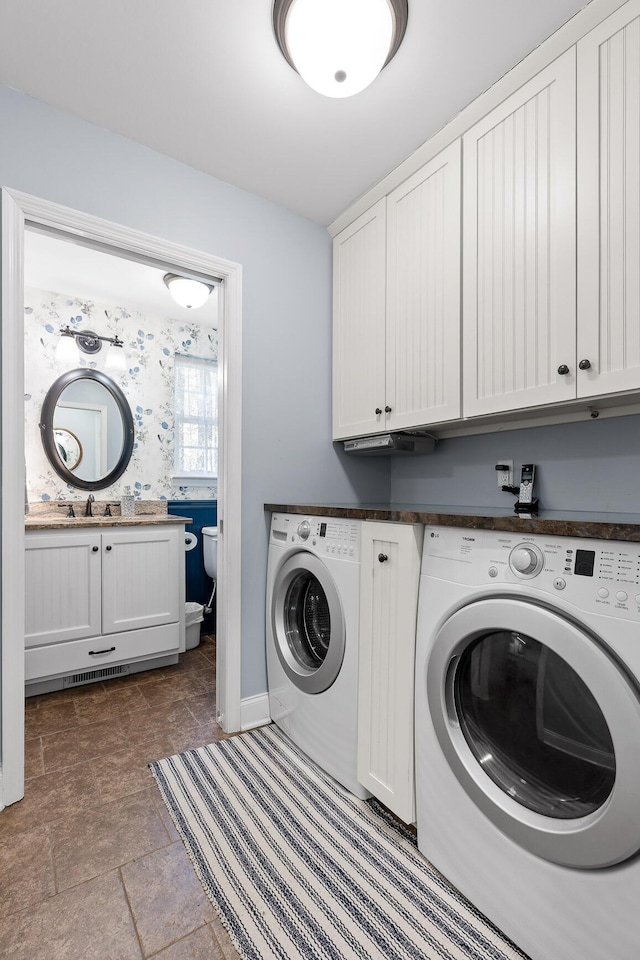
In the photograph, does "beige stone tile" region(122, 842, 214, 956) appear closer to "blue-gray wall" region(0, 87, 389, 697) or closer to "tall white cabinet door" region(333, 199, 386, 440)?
"blue-gray wall" region(0, 87, 389, 697)

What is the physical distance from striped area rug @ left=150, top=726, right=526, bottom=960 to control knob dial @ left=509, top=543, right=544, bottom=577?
88cm

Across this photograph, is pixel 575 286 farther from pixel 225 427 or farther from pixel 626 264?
pixel 225 427

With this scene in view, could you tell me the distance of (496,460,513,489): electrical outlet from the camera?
187 centimetres

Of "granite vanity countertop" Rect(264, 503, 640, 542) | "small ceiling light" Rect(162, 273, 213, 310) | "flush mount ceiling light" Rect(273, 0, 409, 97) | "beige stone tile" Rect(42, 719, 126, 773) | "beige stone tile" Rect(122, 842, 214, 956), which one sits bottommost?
"beige stone tile" Rect(42, 719, 126, 773)

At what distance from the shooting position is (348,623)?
5.17 feet

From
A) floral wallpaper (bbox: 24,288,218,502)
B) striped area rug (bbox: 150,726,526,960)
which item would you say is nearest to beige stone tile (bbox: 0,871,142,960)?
striped area rug (bbox: 150,726,526,960)

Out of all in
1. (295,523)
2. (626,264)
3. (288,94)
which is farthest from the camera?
(295,523)

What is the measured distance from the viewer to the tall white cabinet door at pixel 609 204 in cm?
122

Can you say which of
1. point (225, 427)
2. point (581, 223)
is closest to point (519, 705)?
point (581, 223)

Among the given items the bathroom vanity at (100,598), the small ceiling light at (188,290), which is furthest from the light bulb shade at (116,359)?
the bathroom vanity at (100,598)

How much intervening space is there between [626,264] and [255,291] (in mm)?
1477

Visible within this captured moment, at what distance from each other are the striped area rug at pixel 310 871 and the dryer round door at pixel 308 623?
14.4 inches

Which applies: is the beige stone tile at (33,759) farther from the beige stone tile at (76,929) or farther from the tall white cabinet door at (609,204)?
the tall white cabinet door at (609,204)

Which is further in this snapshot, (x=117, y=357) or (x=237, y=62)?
(x=117, y=357)
